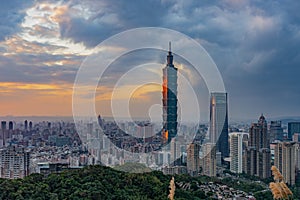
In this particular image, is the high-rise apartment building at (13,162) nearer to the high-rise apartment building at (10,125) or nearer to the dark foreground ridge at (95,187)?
the high-rise apartment building at (10,125)

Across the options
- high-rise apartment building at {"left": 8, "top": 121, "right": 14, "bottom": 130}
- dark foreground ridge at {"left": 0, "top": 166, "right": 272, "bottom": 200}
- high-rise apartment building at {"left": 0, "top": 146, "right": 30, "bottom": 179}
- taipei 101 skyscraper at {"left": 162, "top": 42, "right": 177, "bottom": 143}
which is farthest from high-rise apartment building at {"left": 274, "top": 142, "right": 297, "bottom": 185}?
high-rise apartment building at {"left": 8, "top": 121, "right": 14, "bottom": 130}

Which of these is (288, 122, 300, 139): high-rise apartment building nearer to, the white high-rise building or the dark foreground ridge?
the white high-rise building

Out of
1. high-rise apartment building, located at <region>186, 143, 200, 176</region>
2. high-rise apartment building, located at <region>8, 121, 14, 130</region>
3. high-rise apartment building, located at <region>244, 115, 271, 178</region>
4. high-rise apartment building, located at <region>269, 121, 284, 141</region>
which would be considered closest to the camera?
high-rise apartment building, located at <region>186, 143, 200, 176</region>

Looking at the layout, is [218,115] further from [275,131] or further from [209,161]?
[275,131]

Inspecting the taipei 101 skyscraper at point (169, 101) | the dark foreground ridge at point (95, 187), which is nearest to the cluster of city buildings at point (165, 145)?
the taipei 101 skyscraper at point (169, 101)

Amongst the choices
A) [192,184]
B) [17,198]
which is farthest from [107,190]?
[192,184]
